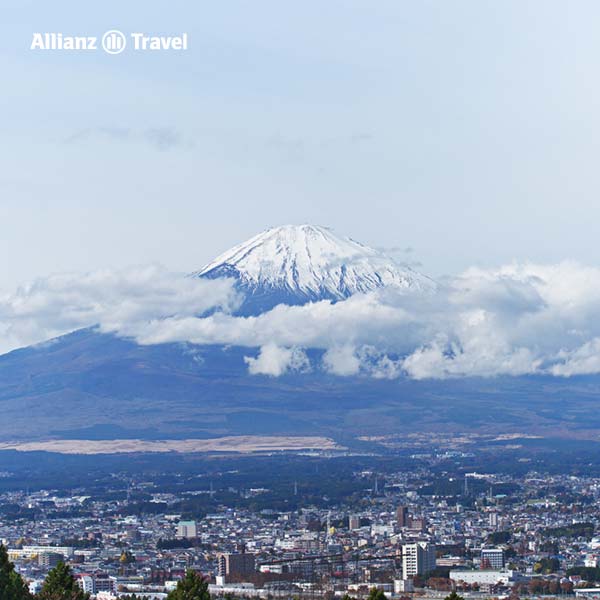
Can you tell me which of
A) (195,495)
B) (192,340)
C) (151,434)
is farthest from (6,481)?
(192,340)

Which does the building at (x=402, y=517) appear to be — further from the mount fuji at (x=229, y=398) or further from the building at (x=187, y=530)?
the mount fuji at (x=229, y=398)

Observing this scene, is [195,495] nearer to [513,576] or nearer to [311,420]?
[513,576]

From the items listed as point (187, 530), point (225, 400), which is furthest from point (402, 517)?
point (225, 400)

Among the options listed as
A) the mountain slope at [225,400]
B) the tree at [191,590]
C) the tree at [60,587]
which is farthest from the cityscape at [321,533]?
the mountain slope at [225,400]

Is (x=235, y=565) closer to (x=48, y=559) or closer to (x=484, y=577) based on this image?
(x=48, y=559)

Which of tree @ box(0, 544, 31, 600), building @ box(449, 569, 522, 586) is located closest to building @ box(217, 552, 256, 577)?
building @ box(449, 569, 522, 586)

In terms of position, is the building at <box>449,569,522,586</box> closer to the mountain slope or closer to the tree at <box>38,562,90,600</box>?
the tree at <box>38,562,90,600</box>

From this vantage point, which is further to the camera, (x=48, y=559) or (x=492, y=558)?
(x=492, y=558)
